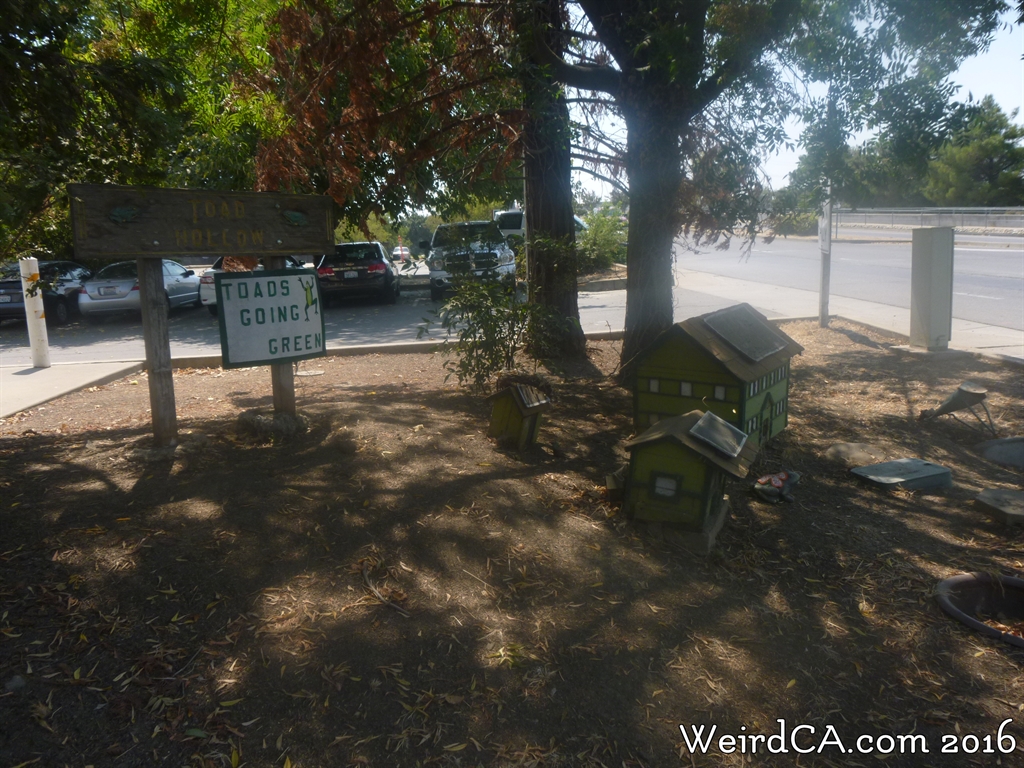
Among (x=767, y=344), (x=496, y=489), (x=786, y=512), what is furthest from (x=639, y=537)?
(x=767, y=344)

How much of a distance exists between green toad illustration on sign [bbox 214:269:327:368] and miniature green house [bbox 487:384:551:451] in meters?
1.41

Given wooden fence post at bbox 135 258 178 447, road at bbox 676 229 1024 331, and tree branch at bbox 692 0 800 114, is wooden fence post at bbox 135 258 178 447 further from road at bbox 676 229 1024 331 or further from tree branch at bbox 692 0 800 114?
road at bbox 676 229 1024 331

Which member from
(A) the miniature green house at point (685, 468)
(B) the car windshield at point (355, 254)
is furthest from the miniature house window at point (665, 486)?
(B) the car windshield at point (355, 254)

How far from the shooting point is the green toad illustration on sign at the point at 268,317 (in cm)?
574

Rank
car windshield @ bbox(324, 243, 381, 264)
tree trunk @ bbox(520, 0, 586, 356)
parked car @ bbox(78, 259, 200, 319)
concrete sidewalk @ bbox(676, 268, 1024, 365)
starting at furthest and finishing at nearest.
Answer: car windshield @ bbox(324, 243, 381, 264)
parked car @ bbox(78, 259, 200, 319)
concrete sidewalk @ bbox(676, 268, 1024, 365)
tree trunk @ bbox(520, 0, 586, 356)

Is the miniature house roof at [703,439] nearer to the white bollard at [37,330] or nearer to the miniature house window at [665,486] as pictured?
the miniature house window at [665,486]

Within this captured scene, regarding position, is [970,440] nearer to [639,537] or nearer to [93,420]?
[639,537]

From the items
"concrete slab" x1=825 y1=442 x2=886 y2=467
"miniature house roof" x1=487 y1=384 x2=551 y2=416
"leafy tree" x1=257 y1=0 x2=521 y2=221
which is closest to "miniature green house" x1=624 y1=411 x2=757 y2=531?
"miniature house roof" x1=487 y1=384 x2=551 y2=416

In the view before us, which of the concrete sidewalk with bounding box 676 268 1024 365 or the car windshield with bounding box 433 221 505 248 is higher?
the car windshield with bounding box 433 221 505 248

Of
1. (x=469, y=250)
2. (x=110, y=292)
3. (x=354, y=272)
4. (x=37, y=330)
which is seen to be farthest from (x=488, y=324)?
(x=110, y=292)

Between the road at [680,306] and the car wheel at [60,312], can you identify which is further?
the car wheel at [60,312]

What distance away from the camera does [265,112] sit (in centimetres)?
845

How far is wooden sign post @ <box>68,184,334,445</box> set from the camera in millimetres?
5148

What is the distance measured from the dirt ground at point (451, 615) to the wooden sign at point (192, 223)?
134 centimetres
